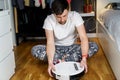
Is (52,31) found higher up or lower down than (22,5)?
lower down

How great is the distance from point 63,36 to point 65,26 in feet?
0.32

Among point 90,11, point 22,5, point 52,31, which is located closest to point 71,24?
point 52,31

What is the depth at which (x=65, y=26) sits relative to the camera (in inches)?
78.7

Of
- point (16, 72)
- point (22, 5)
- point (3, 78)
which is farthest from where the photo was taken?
point (22, 5)

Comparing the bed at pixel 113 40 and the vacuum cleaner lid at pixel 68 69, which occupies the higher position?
the bed at pixel 113 40

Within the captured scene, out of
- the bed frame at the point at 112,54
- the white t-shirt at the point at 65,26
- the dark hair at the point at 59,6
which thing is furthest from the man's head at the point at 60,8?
the bed frame at the point at 112,54

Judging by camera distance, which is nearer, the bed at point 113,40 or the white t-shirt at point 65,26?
the bed at point 113,40

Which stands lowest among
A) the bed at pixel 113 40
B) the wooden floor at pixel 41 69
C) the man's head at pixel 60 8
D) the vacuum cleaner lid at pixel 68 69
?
the wooden floor at pixel 41 69

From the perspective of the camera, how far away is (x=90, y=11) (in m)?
3.63

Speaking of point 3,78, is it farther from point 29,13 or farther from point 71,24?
point 29,13

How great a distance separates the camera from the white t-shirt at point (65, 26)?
6.40 feet

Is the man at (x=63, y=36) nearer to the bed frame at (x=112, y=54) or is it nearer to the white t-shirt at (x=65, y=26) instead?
the white t-shirt at (x=65, y=26)

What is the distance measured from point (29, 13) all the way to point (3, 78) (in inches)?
72.4

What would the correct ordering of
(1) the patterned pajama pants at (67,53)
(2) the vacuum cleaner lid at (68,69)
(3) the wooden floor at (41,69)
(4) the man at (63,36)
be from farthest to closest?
(1) the patterned pajama pants at (67,53)
(3) the wooden floor at (41,69)
(4) the man at (63,36)
(2) the vacuum cleaner lid at (68,69)
